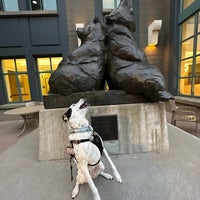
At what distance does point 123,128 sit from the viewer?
82.7 inches

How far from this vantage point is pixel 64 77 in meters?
1.98

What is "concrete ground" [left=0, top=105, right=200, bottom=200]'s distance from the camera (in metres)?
1.40

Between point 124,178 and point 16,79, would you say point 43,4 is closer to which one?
point 16,79

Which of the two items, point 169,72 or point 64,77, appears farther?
point 169,72

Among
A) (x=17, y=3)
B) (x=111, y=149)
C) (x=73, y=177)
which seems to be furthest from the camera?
(x=17, y=3)

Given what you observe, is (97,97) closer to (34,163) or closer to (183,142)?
(34,163)

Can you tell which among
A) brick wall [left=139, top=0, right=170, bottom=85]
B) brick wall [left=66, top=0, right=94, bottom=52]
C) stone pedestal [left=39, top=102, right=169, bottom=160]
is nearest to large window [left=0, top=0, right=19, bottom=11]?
brick wall [left=66, top=0, right=94, bottom=52]

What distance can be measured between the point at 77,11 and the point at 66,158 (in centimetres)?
647

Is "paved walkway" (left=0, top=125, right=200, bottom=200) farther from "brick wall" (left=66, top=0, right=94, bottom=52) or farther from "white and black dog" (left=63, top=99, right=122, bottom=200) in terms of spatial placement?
"brick wall" (left=66, top=0, right=94, bottom=52)

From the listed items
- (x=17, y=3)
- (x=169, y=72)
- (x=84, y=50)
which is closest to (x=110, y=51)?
(x=84, y=50)

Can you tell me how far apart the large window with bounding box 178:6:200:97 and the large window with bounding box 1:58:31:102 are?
7344 millimetres


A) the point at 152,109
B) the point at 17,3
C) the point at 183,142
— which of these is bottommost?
the point at 183,142

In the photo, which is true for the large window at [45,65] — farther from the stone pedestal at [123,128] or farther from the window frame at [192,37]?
the window frame at [192,37]

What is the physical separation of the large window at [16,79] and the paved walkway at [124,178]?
4.98 meters
